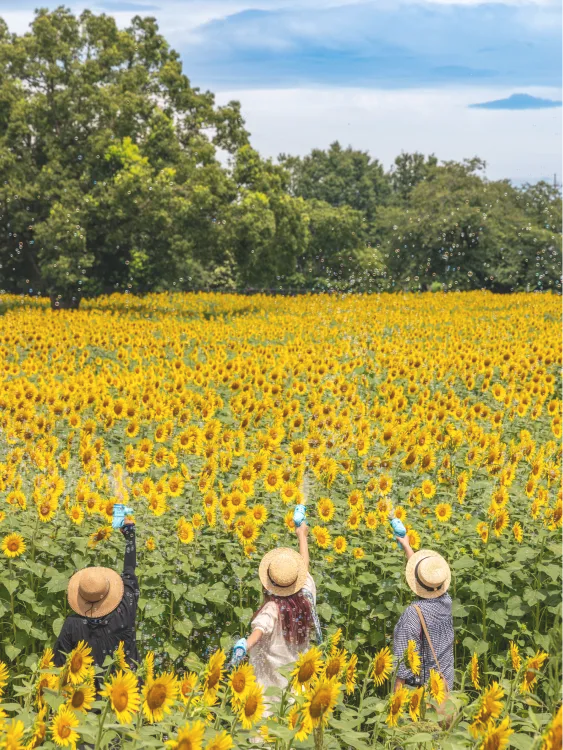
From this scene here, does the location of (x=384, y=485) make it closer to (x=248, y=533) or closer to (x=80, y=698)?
(x=248, y=533)

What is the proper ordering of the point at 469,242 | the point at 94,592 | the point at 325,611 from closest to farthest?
1. the point at 94,592
2. the point at 325,611
3. the point at 469,242

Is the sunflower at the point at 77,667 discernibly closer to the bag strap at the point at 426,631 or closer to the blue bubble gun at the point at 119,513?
the blue bubble gun at the point at 119,513

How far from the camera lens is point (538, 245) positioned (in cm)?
4047

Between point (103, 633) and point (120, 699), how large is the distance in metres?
1.56

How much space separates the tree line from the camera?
2416 cm

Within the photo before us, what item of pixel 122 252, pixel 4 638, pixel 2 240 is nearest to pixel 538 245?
pixel 122 252

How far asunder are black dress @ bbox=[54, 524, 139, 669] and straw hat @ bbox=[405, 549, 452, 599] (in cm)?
162

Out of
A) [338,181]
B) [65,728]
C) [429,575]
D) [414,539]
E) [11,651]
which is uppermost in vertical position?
[338,181]

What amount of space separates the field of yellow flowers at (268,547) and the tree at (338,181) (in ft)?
210

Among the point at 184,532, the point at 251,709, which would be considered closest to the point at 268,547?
the point at 184,532

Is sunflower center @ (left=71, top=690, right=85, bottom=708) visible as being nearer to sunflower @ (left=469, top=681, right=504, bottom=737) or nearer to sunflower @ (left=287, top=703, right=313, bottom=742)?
sunflower @ (left=287, top=703, right=313, bottom=742)

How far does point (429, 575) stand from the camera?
15.0 feet

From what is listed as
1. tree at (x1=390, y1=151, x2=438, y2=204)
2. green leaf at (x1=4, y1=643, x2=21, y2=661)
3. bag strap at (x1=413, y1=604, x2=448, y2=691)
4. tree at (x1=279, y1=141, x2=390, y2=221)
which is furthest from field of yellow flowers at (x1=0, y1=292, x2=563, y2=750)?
tree at (x1=390, y1=151, x2=438, y2=204)

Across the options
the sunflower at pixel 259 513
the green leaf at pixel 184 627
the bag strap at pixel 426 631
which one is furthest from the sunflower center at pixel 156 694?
the sunflower at pixel 259 513
